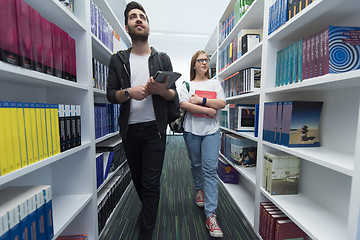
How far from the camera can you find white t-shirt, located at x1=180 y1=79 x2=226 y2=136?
1.40 m

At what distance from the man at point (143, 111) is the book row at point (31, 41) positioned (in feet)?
1.05

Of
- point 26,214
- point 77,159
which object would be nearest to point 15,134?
point 26,214

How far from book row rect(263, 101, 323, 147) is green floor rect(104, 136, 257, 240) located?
86cm

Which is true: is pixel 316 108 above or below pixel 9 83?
below

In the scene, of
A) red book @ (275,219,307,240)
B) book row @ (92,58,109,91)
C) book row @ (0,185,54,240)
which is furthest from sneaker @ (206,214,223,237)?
book row @ (92,58,109,91)

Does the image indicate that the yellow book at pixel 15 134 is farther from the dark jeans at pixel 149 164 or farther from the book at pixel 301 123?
the book at pixel 301 123

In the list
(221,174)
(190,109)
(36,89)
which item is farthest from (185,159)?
(36,89)

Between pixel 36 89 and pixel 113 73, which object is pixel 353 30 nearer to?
pixel 113 73

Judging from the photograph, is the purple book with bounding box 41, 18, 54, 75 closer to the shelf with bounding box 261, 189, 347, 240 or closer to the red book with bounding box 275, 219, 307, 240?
the shelf with bounding box 261, 189, 347, 240

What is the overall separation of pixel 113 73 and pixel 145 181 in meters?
0.80

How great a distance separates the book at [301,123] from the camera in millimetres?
970

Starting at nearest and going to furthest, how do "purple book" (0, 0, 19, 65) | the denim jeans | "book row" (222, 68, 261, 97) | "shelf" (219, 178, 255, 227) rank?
"purple book" (0, 0, 19, 65)
the denim jeans
"shelf" (219, 178, 255, 227)
"book row" (222, 68, 261, 97)

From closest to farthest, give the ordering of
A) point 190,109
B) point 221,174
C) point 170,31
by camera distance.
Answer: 1. point 190,109
2. point 221,174
3. point 170,31

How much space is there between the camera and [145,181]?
1.13 m
